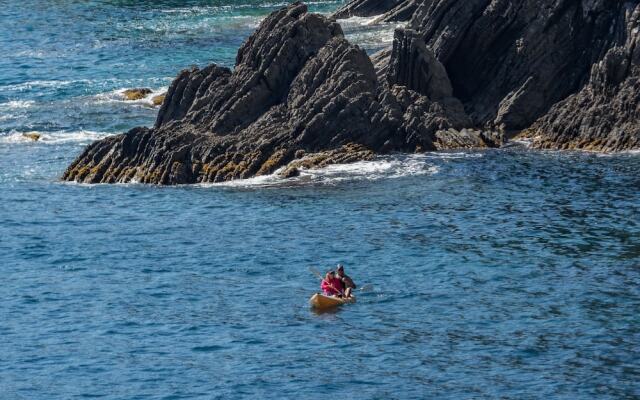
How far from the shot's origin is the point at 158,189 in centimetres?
8700

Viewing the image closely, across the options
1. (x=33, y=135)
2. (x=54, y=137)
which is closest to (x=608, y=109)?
(x=54, y=137)

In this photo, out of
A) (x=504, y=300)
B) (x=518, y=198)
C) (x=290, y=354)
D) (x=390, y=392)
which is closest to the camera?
(x=390, y=392)

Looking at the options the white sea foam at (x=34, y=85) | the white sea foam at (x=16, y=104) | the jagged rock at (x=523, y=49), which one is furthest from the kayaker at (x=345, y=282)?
the white sea foam at (x=34, y=85)

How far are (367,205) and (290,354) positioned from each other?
21.9 meters

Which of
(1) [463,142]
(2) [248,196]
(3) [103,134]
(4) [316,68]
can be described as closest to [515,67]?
(1) [463,142]

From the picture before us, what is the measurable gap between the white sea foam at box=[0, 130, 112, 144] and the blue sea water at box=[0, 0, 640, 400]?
35 cm

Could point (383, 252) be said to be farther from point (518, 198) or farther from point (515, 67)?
point (515, 67)

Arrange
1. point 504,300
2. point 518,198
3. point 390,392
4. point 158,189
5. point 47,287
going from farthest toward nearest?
point 158,189 → point 518,198 → point 47,287 → point 504,300 → point 390,392

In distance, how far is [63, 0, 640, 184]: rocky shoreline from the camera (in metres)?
87.6

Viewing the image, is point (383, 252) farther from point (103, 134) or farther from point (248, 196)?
point (103, 134)

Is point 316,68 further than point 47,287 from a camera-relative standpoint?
Yes

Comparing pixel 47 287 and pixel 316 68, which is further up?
pixel 316 68

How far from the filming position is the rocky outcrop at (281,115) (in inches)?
3455

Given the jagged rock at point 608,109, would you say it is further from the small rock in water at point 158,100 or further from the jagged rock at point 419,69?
the small rock in water at point 158,100
